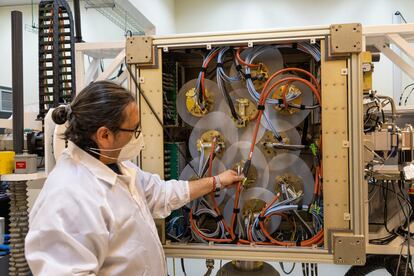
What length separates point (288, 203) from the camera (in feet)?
5.40

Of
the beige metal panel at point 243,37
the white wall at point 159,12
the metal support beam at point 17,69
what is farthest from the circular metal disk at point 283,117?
the white wall at point 159,12

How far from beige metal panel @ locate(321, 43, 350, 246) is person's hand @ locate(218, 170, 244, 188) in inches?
15.3

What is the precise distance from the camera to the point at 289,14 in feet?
15.3

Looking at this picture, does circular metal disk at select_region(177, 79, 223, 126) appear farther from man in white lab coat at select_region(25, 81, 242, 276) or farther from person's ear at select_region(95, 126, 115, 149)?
person's ear at select_region(95, 126, 115, 149)

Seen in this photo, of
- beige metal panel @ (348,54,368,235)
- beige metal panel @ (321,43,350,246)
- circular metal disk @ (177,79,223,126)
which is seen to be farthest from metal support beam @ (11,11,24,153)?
beige metal panel @ (348,54,368,235)

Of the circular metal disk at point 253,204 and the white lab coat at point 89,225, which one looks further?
the circular metal disk at point 253,204

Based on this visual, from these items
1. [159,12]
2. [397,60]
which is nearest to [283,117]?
[397,60]

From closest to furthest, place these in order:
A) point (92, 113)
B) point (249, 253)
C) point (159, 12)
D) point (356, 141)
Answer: point (92, 113) → point (356, 141) → point (249, 253) → point (159, 12)

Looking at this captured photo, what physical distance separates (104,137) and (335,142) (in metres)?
0.93

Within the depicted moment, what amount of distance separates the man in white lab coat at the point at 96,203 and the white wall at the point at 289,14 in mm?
3961

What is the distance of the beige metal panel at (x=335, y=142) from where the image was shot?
1.41 metres

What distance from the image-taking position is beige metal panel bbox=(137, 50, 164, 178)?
1542 mm

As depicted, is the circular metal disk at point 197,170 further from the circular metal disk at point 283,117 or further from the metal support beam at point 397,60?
the metal support beam at point 397,60

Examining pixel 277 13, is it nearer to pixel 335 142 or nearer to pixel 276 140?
pixel 276 140
